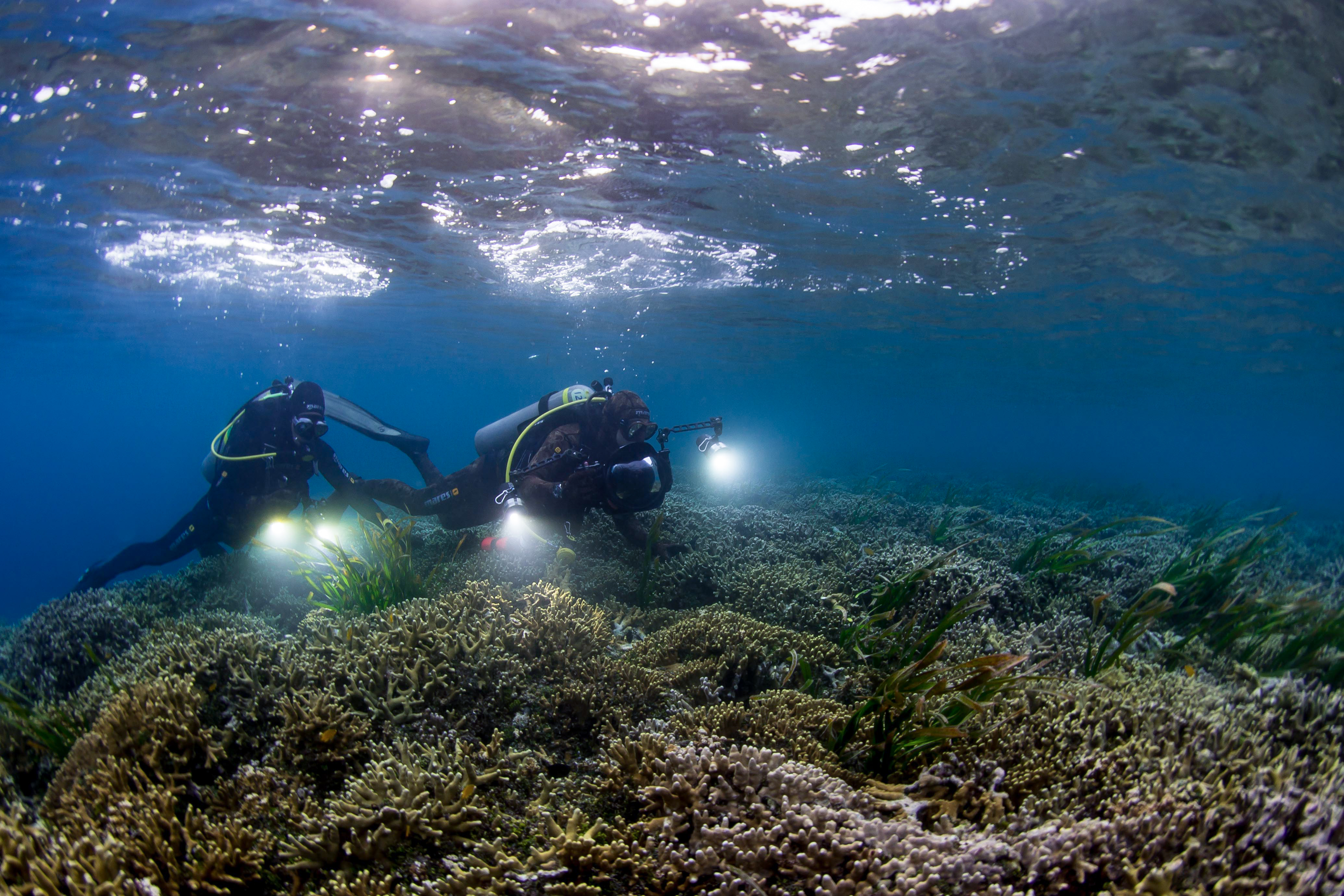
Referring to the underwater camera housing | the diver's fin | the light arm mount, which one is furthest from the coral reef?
the light arm mount

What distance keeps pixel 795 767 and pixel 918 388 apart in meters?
52.5

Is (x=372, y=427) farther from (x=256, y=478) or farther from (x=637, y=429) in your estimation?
(x=637, y=429)

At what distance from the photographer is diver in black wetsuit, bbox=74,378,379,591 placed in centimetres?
891

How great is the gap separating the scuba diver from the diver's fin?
0.90 meters

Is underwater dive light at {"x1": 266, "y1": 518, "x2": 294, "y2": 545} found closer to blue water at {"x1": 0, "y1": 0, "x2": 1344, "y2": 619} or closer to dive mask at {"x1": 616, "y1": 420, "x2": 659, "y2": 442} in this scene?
dive mask at {"x1": 616, "y1": 420, "x2": 659, "y2": 442}

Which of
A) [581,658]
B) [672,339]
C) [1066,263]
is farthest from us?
[672,339]

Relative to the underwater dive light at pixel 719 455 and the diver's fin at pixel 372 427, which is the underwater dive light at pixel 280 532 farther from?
the underwater dive light at pixel 719 455

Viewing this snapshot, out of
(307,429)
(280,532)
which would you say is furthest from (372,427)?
(280,532)

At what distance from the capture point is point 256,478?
916 centimetres

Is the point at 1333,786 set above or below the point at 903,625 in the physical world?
above

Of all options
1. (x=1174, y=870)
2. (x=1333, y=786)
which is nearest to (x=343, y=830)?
(x=1174, y=870)

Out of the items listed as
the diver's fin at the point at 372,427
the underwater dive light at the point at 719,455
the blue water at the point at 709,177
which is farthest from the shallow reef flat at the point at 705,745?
the blue water at the point at 709,177

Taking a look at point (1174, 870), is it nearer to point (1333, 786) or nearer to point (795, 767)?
point (1333, 786)

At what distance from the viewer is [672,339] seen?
35688 mm
